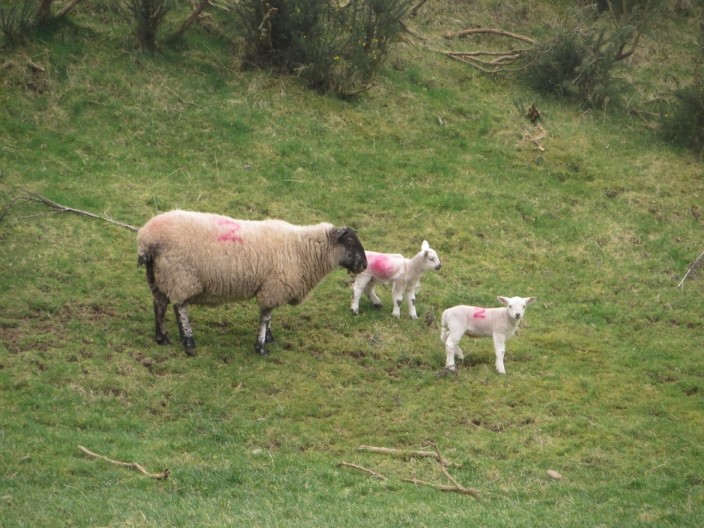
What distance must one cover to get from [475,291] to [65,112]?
31.2 feet

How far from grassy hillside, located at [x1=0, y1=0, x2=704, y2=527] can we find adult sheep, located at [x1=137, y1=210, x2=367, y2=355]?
66 cm

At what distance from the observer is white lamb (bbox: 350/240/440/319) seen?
632 inches

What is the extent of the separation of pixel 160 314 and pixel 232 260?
4.25 feet

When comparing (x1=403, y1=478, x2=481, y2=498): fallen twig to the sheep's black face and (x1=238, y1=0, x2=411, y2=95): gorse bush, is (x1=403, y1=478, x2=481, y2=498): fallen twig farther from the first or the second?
(x1=238, y1=0, x2=411, y2=95): gorse bush

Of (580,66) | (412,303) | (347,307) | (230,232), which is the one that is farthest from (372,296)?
(580,66)

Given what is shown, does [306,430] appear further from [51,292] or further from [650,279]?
[650,279]

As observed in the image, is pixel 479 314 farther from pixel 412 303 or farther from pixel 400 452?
pixel 400 452

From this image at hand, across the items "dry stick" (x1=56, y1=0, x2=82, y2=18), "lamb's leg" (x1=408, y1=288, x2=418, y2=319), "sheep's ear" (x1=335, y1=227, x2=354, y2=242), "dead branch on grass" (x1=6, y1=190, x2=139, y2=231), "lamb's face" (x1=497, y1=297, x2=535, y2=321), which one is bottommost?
"dead branch on grass" (x1=6, y1=190, x2=139, y2=231)

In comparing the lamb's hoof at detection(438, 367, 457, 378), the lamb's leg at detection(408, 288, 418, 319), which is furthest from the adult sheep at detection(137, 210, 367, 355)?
the lamb's hoof at detection(438, 367, 457, 378)

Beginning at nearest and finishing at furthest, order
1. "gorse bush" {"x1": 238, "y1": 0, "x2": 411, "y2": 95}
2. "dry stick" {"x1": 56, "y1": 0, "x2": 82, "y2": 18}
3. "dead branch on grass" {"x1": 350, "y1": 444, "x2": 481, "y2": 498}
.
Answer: "dead branch on grass" {"x1": 350, "y1": 444, "x2": 481, "y2": 498} < "dry stick" {"x1": 56, "y1": 0, "x2": 82, "y2": 18} < "gorse bush" {"x1": 238, "y1": 0, "x2": 411, "y2": 95}

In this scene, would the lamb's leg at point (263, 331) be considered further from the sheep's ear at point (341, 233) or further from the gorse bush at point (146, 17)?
the gorse bush at point (146, 17)

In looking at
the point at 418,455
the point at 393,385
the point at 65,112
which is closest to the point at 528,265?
the point at 393,385

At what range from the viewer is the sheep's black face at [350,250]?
15.6 meters

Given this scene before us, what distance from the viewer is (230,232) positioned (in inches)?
580
